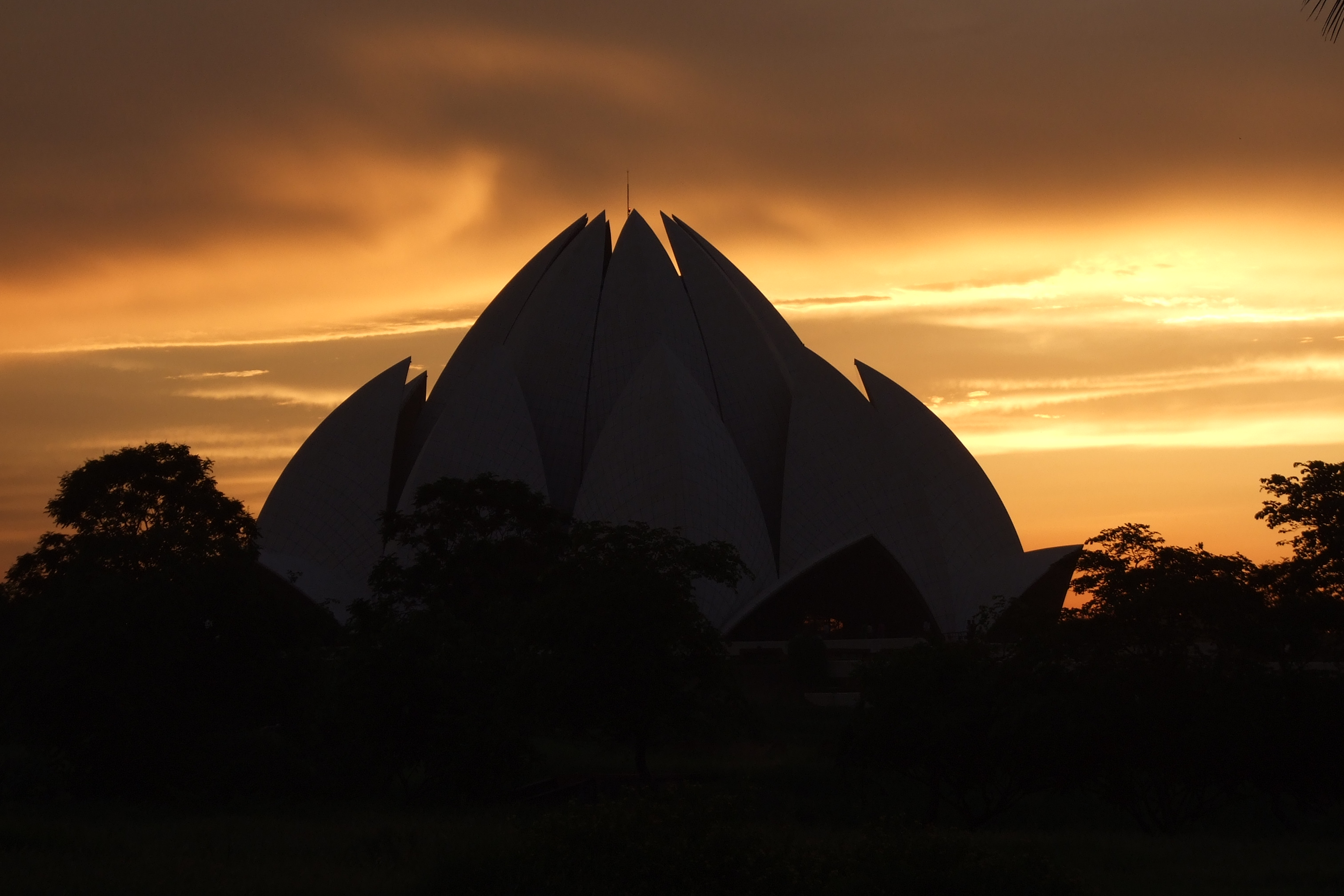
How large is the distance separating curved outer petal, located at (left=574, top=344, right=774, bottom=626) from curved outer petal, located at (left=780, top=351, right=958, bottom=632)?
1729mm

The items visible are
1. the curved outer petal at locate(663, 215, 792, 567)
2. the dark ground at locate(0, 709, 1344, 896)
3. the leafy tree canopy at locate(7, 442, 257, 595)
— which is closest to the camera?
the dark ground at locate(0, 709, 1344, 896)

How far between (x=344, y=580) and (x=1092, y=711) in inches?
1025

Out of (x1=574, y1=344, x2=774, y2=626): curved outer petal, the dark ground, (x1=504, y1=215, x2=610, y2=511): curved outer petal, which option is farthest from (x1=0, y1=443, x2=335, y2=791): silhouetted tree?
(x1=504, y1=215, x2=610, y2=511): curved outer petal

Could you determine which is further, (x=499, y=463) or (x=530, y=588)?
(x=499, y=463)

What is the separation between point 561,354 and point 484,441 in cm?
457

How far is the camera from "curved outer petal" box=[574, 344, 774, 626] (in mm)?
35156

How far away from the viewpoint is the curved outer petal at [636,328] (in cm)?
4088

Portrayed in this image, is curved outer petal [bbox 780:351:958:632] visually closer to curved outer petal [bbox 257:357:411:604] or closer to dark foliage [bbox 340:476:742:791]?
curved outer petal [bbox 257:357:411:604]

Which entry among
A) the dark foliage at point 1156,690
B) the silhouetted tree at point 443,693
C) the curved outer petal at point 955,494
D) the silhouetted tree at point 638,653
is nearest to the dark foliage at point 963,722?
the dark foliage at point 1156,690

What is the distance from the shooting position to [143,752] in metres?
20.3

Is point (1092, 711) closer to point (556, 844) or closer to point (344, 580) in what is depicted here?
point (556, 844)

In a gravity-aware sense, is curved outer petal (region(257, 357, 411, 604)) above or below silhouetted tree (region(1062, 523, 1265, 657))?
above

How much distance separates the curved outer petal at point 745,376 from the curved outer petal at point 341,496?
970 centimetres

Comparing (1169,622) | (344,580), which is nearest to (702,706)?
(1169,622)
